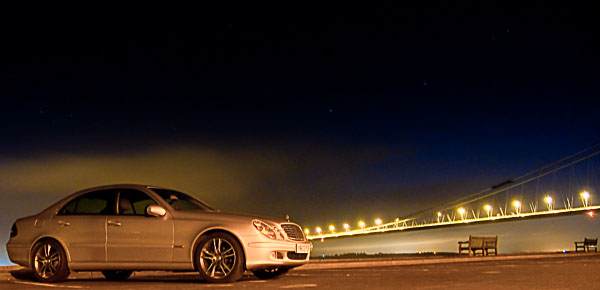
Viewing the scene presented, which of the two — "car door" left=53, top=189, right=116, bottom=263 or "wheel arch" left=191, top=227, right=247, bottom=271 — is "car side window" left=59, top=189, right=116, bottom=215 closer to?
"car door" left=53, top=189, right=116, bottom=263

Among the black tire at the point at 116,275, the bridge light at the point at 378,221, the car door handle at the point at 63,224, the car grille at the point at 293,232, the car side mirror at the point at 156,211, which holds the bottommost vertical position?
the black tire at the point at 116,275

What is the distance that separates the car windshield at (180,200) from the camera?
1030 centimetres

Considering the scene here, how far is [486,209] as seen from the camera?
295 ft

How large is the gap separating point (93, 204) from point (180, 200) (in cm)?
129

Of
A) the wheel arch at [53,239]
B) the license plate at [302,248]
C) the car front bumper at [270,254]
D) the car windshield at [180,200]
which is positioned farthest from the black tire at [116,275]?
the license plate at [302,248]

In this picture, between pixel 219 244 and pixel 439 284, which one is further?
pixel 219 244

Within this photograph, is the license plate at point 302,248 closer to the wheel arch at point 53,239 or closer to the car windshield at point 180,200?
the car windshield at point 180,200

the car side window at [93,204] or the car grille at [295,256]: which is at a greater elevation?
the car side window at [93,204]

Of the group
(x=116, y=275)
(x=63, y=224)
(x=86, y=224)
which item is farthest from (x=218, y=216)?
(x=116, y=275)

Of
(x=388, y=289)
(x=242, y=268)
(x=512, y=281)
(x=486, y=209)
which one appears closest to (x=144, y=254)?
(x=242, y=268)

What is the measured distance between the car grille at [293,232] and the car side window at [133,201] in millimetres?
1987

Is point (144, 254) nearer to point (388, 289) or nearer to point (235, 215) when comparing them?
point (235, 215)

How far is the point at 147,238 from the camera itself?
31.8ft

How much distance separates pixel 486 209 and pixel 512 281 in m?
84.1
